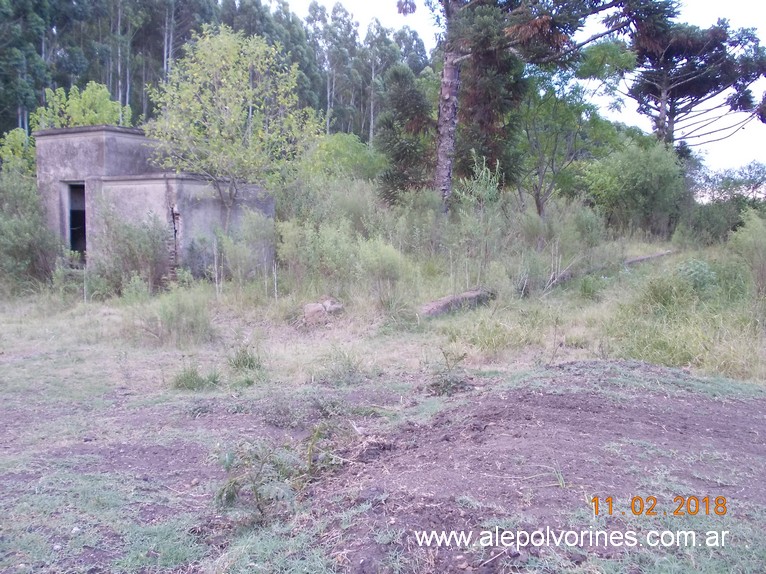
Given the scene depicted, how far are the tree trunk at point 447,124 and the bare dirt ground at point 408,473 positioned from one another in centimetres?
851

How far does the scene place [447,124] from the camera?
1355 cm

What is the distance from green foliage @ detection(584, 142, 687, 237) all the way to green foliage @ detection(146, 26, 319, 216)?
1014cm

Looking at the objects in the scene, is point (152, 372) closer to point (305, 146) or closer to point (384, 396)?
point (384, 396)

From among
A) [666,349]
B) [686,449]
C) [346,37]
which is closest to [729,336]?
[666,349]

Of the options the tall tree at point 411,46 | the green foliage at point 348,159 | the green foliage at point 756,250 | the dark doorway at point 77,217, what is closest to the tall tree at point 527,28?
the green foliage at point 348,159

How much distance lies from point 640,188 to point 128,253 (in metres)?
13.8

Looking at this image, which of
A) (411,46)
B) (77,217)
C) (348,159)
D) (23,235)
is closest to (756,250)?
(23,235)

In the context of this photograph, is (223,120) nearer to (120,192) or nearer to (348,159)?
(120,192)

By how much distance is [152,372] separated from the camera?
6.84 meters

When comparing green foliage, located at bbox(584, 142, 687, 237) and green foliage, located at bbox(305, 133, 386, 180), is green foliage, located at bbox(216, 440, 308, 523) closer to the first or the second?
green foliage, located at bbox(305, 133, 386, 180)

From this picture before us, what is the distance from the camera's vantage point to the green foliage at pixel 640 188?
60.5 ft

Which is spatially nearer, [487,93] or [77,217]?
[77,217]

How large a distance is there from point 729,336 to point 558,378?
8.51ft

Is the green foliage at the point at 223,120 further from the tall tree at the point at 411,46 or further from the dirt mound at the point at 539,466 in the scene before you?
the tall tree at the point at 411,46
